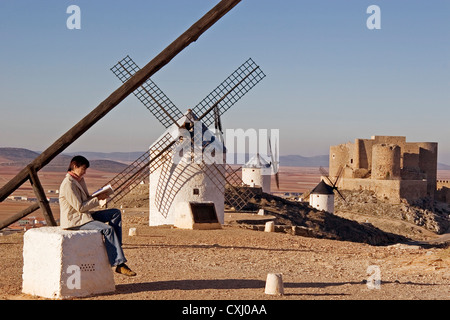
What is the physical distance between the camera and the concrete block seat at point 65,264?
776 cm

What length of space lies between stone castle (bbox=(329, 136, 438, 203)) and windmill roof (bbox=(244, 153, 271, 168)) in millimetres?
11581

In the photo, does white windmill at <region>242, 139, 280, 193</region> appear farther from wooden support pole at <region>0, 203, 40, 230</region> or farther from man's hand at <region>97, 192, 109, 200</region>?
man's hand at <region>97, 192, 109, 200</region>

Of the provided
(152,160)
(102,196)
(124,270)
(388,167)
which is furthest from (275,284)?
(388,167)

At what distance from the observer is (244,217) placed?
2681 centimetres

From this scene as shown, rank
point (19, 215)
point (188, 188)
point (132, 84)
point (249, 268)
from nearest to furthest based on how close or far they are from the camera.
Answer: point (132, 84) < point (249, 268) < point (19, 215) < point (188, 188)

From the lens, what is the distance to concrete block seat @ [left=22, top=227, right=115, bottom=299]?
7.76m

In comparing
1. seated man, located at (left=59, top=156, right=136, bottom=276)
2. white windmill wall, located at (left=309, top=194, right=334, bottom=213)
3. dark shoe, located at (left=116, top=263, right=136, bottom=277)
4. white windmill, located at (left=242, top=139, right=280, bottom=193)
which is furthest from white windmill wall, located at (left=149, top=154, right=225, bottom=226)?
white windmill, located at (left=242, top=139, right=280, bottom=193)

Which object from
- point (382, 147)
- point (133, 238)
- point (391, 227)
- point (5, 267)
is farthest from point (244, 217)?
point (382, 147)

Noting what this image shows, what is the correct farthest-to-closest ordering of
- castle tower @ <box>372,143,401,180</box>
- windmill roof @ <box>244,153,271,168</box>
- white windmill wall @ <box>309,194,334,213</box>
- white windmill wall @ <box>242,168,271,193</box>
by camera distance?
castle tower @ <box>372,143,401,180</box> < windmill roof @ <box>244,153,271,168</box> < white windmill wall @ <box>242,168,271,193</box> < white windmill wall @ <box>309,194,334,213</box>

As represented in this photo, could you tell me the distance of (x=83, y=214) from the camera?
8.23m

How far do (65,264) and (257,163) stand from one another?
40.5 meters

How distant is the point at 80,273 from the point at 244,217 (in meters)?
19.2

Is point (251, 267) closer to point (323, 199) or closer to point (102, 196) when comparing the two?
point (102, 196)

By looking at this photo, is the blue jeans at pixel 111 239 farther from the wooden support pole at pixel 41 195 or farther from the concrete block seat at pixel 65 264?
the wooden support pole at pixel 41 195
